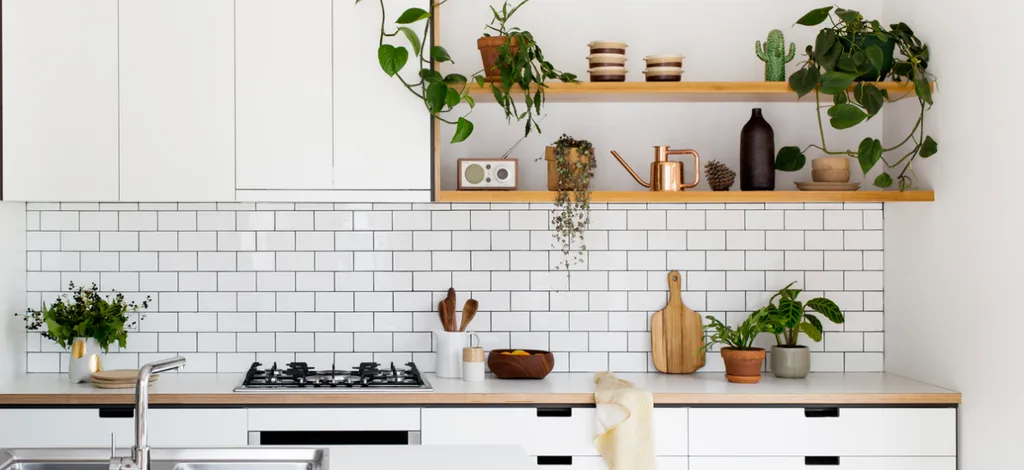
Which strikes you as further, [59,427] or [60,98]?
[60,98]

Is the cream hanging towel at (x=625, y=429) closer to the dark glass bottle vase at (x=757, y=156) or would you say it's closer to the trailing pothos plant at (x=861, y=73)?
the dark glass bottle vase at (x=757, y=156)

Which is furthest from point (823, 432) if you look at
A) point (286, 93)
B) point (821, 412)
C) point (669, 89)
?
point (286, 93)

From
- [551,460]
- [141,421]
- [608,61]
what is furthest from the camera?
[608,61]

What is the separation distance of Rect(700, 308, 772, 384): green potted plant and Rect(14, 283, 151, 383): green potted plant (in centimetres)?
233

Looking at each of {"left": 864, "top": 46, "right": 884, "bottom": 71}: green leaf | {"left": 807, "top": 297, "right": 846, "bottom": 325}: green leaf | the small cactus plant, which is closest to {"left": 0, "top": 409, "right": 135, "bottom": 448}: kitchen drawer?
{"left": 807, "top": 297, "right": 846, "bottom": 325}: green leaf

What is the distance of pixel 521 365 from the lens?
3678 millimetres

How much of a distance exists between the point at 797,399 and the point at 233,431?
1.99 m

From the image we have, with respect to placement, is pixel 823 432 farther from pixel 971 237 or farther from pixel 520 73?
pixel 520 73

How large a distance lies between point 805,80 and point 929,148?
52 cm

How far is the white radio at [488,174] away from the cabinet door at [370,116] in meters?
0.17

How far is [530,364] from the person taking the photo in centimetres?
368

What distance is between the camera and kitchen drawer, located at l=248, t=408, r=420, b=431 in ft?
11.0

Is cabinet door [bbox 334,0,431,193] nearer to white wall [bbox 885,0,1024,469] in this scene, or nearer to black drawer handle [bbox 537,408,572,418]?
black drawer handle [bbox 537,408,572,418]

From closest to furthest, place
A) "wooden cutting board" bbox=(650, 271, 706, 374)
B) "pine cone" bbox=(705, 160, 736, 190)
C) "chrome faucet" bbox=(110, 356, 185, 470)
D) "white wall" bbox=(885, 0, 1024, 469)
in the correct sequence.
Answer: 1. "chrome faucet" bbox=(110, 356, 185, 470)
2. "white wall" bbox=(885, 0, 1024, 469)
3. "pine cone" bbox=(705, 160, 736, 190)
4. "wooden cutting board" bbox=(650, 271, 706, 374)
